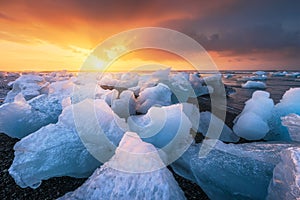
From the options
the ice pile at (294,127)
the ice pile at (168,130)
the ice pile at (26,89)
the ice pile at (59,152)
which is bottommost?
the ice pile at (26,89)

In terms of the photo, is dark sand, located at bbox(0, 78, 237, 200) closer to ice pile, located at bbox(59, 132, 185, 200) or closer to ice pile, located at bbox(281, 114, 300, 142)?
ice pile, located at bbox(59, 132, 185, 200)

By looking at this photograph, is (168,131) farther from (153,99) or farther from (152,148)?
(153,99)

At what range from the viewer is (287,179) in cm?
110

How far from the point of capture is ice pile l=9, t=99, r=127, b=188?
1.55 metres

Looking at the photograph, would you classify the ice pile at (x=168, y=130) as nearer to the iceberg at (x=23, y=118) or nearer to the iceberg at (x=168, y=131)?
the iceberg at (x=168, y=131)

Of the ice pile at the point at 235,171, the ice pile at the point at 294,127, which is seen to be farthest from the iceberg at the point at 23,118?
the ice pile at the point at 294,127

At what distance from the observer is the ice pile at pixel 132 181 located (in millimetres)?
1168

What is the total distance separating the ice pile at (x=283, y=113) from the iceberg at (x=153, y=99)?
6.23ft

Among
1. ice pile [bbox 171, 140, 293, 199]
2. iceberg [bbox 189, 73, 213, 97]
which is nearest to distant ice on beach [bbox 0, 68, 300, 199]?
ice pile [bbox 171, 140, 293, 199]

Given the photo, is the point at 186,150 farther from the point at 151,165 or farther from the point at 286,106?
the point at 286,106

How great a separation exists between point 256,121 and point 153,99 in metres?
1.92

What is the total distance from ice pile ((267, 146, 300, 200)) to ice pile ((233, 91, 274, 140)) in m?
1.40

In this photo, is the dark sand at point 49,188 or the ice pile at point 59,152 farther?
the ice pile at point 59,152

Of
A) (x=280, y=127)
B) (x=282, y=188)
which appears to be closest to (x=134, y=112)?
(x=280, y=127)
